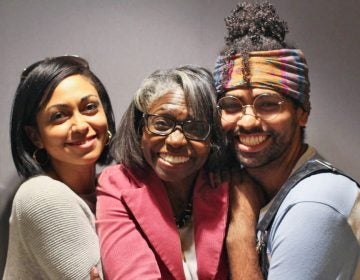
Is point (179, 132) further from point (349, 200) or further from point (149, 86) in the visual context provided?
point (349, 200)

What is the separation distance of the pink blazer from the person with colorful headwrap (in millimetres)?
52

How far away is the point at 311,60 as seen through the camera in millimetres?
1801

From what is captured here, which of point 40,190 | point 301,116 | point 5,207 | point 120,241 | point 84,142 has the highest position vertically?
point 301,116

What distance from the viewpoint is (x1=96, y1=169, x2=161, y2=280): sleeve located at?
3.90 feet

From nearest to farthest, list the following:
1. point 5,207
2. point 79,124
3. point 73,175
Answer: point 79,124, point 73,175, point 5,207

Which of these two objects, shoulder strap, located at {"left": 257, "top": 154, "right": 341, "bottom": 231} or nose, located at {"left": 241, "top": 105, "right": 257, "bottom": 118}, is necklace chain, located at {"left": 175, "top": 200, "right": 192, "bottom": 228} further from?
nose, located at {"left": 241, "top": 105, "right": 257, "bottom": 118}

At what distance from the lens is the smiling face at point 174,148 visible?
4.17ft

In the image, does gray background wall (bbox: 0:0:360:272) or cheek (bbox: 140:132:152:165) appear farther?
gray background wall (bbox: 0:0:360:272)

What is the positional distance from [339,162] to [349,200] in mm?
782

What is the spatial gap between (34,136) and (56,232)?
1.28ft

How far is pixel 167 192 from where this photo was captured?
4.53 ft

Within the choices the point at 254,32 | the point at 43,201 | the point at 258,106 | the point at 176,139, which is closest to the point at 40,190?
the point at 43,201

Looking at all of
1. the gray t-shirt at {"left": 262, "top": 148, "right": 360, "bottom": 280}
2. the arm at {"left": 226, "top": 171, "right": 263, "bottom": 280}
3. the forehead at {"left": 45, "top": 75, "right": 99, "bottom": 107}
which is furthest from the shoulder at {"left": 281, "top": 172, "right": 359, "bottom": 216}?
the forehead at {"left": 45, "top": 75, "right": 99, "bottom": 107}

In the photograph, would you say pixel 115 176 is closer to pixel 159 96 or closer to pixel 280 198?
pixel 159 96
